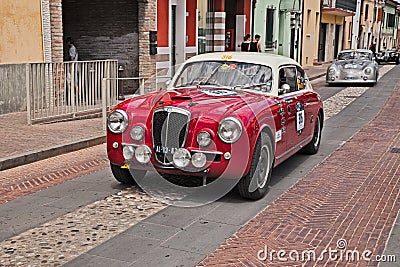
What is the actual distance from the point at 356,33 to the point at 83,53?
37987 millimetres

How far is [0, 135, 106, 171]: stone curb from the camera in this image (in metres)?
7.53

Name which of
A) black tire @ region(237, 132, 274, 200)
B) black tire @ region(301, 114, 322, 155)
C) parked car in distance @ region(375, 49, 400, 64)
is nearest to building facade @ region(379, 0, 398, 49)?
parked car in distance @ region(375, 49, 400, 64)

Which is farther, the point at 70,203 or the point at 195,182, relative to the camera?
the point at 195,182

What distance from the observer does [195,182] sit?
6664 millimetres

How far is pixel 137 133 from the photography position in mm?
5879

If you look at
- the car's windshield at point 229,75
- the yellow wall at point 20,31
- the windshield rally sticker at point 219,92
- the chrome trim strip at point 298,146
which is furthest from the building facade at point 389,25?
the windshield rally sticker at point 219,92

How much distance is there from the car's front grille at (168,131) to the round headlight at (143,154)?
0.30 feet

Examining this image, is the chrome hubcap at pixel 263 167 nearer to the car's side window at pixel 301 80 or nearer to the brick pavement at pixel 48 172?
the car's side window at pixel 301 80

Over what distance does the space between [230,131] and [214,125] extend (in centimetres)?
19

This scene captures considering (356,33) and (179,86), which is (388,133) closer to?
(179,86)

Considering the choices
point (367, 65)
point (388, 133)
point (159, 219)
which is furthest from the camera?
point (367, 65)

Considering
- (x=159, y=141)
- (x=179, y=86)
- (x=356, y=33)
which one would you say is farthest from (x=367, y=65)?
(x=356, y=33)

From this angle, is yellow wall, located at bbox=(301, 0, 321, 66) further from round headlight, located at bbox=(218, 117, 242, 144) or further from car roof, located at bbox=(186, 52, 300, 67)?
round headlight, located at bbox=(218, 117, 242, 144)

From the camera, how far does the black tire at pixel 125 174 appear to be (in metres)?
6.45
